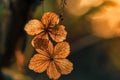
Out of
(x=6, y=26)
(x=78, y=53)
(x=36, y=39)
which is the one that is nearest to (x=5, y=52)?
(x=6, y=26)

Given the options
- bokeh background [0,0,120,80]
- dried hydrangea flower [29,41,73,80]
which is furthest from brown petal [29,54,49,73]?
bokeh background [0,0,120,80]

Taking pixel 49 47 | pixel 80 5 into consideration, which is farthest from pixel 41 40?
pixel 80 5

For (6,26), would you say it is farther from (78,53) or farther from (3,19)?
(78,53)

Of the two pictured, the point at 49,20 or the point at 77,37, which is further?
the point at 77,37

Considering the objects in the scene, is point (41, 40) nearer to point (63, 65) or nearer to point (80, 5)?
point (63, 65)

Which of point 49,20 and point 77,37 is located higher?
point 49,20

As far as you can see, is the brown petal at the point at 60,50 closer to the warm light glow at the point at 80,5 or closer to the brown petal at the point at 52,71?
the brown petal at the point at 52,71

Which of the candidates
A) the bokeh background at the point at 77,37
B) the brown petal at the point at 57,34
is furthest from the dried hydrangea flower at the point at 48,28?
the bokeh background at the point at 77,37
